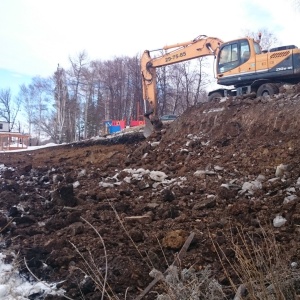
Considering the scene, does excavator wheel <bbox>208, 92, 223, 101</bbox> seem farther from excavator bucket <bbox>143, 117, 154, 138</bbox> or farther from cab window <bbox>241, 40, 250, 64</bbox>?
excavator bucket <bbox>143, 117, 154, 138</bbox>

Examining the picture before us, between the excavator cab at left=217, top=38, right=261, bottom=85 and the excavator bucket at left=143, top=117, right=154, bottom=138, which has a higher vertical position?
the excavator cab at left=217, top=38, right=261, bottom=85

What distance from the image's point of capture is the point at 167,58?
15227mm

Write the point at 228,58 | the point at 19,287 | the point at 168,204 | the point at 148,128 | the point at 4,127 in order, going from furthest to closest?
1. the point at 4,127
2. the point at 148,128
3. the point at 228,58
4. the point at 168,204
5. the point at 19,287

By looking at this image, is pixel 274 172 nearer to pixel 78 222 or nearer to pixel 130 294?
pixel 78 222

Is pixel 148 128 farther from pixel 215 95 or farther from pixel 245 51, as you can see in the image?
pixel 245 51

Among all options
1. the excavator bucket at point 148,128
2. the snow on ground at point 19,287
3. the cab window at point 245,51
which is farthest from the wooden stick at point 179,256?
the excavator bucket at point 148,128

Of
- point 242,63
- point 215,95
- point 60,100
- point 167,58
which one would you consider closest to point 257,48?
point 242,63

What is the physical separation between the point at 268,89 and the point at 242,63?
5.15 feet

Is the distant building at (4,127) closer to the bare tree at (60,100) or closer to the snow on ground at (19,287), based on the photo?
the bare tree at (60,100)

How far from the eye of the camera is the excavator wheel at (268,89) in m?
11.1

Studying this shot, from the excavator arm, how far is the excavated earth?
2527 millimetres

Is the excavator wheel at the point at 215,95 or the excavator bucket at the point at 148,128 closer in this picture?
the excavator wheel at the point at 215,95

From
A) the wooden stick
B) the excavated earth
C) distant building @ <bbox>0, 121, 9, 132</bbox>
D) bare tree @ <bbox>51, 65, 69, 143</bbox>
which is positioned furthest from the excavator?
distant building @ <bbox>0, 121, 9, 132</bbox>

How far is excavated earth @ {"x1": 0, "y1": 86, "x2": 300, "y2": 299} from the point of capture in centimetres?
401
